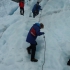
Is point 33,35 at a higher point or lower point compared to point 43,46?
higher

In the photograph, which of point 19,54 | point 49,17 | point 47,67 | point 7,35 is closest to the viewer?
point 47,67

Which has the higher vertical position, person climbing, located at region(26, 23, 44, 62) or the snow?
person climbing, located at region(26, 23, 44, 62)

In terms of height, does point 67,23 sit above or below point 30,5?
above

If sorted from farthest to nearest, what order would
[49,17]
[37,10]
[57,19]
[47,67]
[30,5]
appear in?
[30,5], [37,10], [49,17], [57,19], [47,67]

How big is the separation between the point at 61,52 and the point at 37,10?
5.04m

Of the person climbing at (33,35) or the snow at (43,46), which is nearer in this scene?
the person climbing at (33,35)

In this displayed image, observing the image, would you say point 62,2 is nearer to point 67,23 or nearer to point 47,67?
point 67,23

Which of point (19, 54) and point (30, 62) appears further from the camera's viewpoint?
point (19, 54)

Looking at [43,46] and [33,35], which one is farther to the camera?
[43,46]

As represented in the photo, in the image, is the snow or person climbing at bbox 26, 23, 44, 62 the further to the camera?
the snow

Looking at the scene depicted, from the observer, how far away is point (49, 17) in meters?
10.2

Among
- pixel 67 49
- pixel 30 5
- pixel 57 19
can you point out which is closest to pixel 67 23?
pixel 57 19

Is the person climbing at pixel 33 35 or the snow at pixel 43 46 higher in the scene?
the person climbing at pixel 33 35

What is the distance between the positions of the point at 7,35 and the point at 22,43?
1323 mm
